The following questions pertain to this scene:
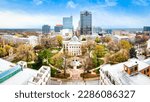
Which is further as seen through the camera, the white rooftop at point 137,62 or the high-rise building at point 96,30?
the high-rise building at point 96,30

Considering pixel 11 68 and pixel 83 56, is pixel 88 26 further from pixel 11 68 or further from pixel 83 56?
pixel 11 68

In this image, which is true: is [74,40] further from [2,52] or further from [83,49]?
[2,52]

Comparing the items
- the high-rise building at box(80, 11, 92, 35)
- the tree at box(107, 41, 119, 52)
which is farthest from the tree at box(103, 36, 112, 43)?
the high-rise building at box(80, 11, 92, 35)

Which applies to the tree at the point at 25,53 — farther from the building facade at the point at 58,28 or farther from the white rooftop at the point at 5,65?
the building facade at the point at 58,28

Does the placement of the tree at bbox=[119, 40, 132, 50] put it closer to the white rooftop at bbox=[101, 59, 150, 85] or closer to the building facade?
the white rooftop at bbox=[101, 59, 150, 85]

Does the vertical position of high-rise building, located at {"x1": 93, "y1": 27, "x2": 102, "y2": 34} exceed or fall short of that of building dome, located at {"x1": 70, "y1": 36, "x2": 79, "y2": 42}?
it exceeds it

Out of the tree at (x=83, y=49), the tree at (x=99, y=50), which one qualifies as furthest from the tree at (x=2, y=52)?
the tree at (x=99, y=50)

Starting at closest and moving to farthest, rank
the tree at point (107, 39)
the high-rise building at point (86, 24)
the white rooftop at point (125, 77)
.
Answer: the white rooftop at point (125, 77), the high-rise building at point (86, 24), the tree at point (107, 39)

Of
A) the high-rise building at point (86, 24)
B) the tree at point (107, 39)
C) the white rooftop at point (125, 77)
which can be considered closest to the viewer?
the white rooftop at point (125, 77)

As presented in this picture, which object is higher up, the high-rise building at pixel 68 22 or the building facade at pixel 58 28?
the high-rise building at pixel 68 22
